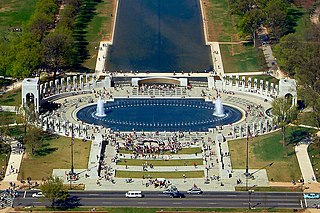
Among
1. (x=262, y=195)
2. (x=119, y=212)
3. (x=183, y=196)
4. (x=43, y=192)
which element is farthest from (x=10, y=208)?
(x=262, y=195)

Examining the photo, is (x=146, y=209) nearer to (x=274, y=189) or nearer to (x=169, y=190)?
(x=169, y=190)

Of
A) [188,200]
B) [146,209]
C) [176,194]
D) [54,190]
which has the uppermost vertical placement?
[54,190]

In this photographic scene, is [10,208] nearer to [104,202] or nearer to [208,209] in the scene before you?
[104,202]

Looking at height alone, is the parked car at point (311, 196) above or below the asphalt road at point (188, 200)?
above

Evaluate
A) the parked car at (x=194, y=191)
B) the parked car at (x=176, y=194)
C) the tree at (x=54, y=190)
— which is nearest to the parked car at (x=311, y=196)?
the parked car at (x=194, y=191)

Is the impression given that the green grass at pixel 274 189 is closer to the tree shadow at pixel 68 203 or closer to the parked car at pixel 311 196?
the parked car at pixel 311 196

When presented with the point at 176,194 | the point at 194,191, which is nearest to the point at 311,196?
the point at 194,191
